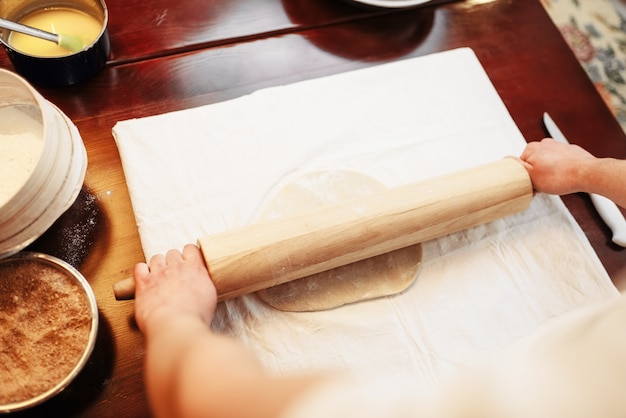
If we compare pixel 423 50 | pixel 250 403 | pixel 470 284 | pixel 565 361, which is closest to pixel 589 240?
pixel 470 284

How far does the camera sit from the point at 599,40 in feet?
5.13

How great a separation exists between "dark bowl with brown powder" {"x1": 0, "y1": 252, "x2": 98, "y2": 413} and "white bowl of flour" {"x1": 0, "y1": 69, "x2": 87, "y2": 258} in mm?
48

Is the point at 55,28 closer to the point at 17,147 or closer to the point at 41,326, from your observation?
the point at 17,147

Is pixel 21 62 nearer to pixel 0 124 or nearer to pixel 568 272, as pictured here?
pixel 0 124

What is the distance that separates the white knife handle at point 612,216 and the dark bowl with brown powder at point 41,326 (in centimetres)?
91

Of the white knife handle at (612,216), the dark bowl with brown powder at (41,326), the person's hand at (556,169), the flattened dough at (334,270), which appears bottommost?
the dark bowl with brown powder at (41,326)

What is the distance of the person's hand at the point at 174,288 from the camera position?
734 millimetres

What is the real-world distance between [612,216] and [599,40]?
79 centimetres

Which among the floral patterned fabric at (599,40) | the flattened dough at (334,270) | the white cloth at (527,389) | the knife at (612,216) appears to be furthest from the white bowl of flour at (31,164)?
the floral patterned fabric at (599,40)

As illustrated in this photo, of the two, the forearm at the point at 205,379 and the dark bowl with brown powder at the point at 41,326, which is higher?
the forearm at the point at 205,379

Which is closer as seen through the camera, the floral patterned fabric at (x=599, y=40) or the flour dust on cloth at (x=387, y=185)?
the flour dust on cloth at (x=387, y=185)

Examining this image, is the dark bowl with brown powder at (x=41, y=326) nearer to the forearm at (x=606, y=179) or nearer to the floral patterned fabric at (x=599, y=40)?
the forearm at (x=606, y=179)

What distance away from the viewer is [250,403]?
0.46 metres

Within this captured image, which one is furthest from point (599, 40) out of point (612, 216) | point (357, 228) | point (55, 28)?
point (55, 28)
